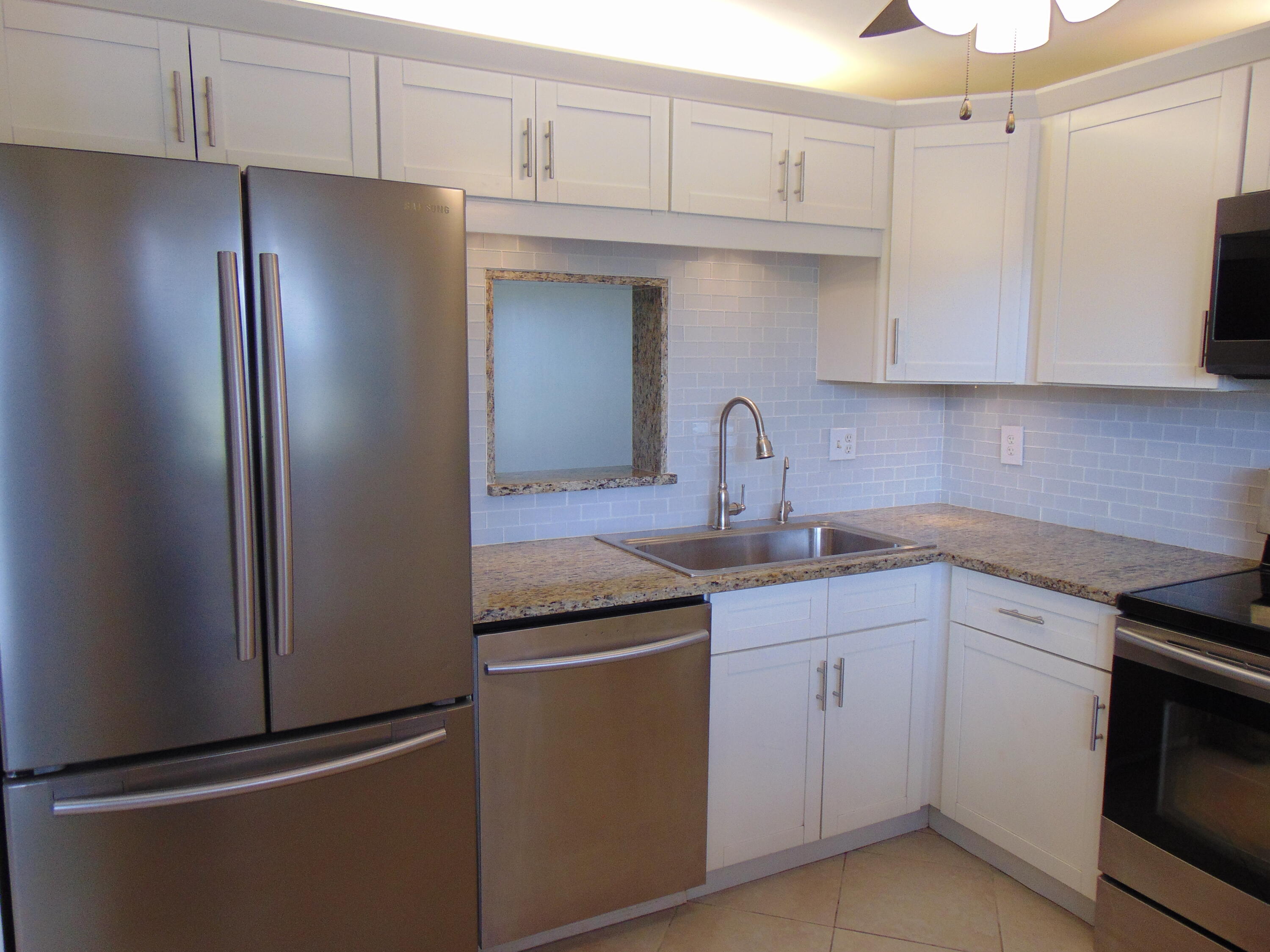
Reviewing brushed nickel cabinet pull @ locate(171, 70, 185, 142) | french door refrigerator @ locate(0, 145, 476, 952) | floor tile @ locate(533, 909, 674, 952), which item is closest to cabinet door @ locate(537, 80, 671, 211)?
french door refrigerator @ locate(0, 145, 476, 952)

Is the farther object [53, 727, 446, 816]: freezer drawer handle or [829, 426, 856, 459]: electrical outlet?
[829, 426, 856, 459]: electrical outlet

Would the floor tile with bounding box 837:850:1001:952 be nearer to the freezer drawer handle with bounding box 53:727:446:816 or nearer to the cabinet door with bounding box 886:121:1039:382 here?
the freezer drawer handle with bounding box 53:727:446:816

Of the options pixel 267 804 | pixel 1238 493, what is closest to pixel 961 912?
pixel 1238 493

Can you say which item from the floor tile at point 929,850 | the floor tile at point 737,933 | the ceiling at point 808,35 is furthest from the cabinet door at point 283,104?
the floor tile at point 929,850

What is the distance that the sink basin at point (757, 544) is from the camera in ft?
8.73

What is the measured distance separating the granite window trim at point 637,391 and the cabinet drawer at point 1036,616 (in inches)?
38.0

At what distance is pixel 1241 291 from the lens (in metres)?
2.08

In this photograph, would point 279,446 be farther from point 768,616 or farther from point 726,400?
point 726,400

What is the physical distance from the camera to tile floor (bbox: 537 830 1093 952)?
7.22ft

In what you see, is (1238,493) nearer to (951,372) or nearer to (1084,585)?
(1084,585)

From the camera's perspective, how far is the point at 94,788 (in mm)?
1568

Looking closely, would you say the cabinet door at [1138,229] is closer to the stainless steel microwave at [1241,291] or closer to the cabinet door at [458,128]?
the stainless steel microwave at [1241,291]

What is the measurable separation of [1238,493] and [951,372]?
0.85 meters

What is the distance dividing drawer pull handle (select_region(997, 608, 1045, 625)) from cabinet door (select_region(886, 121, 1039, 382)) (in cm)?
76
